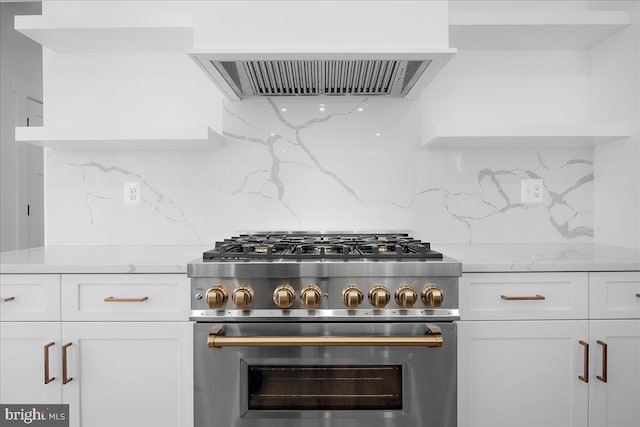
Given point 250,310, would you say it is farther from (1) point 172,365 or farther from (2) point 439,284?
(2) point 439,284

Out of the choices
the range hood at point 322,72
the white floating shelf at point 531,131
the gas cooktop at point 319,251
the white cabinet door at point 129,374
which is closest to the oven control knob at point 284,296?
the gas cooktop at point 319,251

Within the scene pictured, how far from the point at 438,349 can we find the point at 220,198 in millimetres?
1237

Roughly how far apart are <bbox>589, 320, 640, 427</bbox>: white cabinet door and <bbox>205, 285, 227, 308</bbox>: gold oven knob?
123 centimetres

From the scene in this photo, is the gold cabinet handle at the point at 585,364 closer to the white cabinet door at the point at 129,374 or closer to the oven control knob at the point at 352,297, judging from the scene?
the oven control knob at the point at 352,297

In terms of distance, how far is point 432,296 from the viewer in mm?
1388

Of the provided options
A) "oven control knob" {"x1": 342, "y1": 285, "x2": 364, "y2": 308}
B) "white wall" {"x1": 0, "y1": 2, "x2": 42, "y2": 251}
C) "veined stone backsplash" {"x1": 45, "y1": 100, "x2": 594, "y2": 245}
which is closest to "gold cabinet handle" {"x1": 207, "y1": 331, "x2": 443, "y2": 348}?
"oven control knob" {"x1": 342, "y1": 285, "x2": 364, "y2": 308}

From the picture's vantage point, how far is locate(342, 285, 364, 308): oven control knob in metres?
1.37

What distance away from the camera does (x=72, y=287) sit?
4.89ft

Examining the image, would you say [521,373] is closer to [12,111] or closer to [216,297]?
[216,297]

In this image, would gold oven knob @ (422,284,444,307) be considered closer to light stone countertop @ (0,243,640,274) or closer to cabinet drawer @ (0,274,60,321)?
light stone countertop @ (0,243,640,274)

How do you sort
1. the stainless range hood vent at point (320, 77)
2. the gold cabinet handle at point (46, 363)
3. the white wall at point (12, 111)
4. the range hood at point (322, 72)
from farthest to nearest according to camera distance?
the white wall at point (12, 111), the stainless range hood vent at point (320, 77), the range hood at point (322, 72), the gold cabinet handle at point (46, 363)

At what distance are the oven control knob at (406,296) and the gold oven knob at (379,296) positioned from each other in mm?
37

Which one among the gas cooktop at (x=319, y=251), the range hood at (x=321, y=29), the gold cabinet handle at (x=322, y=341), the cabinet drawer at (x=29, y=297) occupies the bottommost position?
the gold cabinet handle at (x=322, y=341)

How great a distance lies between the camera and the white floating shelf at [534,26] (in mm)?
1880
